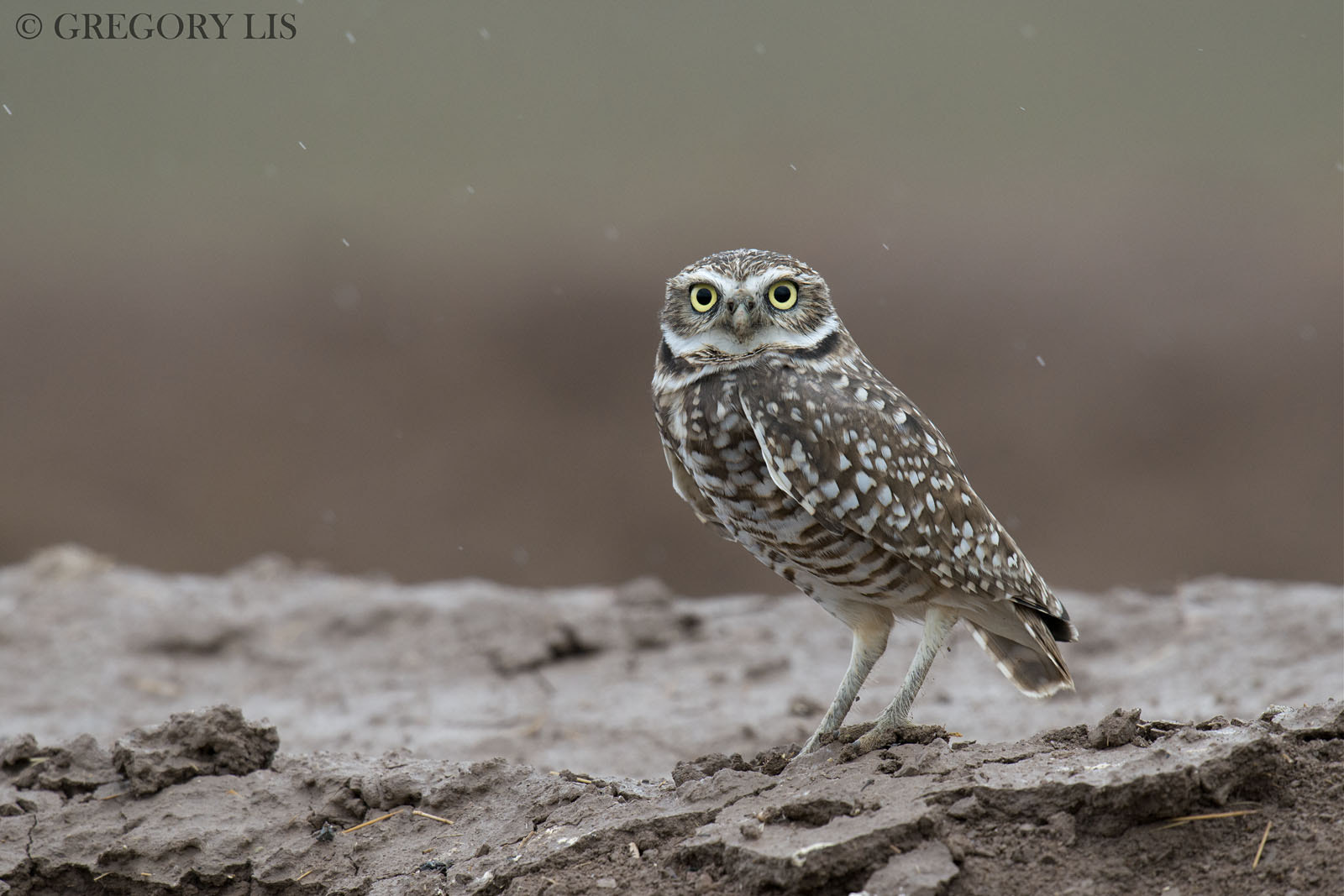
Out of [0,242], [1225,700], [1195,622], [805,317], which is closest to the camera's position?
[805,317]

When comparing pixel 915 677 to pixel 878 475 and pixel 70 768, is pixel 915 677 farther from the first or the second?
pixel 70 768

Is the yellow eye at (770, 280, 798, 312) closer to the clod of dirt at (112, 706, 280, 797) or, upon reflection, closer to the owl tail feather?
the owl tail feather

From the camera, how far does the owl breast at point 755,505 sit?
382cm

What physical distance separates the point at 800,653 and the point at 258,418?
11.5 m

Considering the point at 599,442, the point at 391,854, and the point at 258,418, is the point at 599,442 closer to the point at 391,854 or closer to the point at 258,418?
the point at 258,418

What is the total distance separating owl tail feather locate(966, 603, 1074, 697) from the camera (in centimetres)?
426

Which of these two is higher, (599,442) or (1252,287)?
(1252,287)

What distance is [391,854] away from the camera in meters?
3.73

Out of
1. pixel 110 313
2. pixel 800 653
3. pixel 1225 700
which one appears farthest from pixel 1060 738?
pixel 110 313

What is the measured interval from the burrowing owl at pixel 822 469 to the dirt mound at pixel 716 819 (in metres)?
0.56

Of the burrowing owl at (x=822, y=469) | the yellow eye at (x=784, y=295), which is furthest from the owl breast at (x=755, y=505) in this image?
the yellow eye at (x=784, y=295)

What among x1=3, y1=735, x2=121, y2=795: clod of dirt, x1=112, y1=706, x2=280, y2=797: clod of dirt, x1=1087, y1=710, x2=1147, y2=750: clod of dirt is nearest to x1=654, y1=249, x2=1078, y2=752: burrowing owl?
x1=1087, y1=710, x2=1147, y2=750: clod of dirt

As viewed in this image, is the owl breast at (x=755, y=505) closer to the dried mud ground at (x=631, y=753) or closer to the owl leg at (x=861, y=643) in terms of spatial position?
the owl leg at (x=861, y=643)

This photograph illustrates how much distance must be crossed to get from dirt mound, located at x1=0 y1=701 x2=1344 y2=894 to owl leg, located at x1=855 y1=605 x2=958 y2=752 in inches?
5.1
